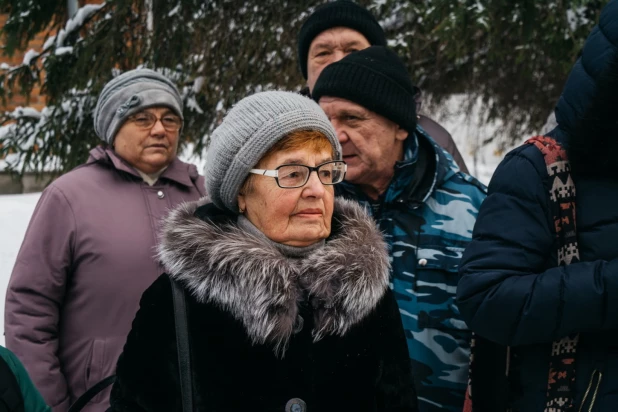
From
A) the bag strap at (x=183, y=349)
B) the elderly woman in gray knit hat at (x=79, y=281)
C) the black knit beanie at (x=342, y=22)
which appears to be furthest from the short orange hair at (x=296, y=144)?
the black knit beanie at (x=342, y=22)

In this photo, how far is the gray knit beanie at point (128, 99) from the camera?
2.94m

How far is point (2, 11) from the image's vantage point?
5.13m

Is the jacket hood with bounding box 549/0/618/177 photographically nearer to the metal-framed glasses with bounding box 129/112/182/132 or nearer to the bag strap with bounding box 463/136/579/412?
the bag strap with bounding box 463/136/579/412

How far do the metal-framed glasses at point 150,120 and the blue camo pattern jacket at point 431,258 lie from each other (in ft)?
3.35

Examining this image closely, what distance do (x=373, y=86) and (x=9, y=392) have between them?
1521 millimetres

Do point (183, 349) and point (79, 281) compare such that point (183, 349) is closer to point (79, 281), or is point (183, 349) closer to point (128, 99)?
point (79, 281)

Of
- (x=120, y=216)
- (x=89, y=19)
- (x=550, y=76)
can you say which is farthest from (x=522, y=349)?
(x=89, y=19)

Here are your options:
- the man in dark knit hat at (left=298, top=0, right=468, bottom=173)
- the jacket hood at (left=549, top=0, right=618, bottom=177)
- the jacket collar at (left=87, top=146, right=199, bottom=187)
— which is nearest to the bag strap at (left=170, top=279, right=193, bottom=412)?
the jacket hood at (left=549, top=0, right=618, bottom=177)

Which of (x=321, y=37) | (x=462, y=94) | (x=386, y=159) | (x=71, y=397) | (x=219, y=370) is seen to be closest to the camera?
(x=219, y=370)

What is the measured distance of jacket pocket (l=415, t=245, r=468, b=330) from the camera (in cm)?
234

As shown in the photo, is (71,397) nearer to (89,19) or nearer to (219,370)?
(219,370)

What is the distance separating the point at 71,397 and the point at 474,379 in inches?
62.5

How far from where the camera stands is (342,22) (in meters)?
3.28

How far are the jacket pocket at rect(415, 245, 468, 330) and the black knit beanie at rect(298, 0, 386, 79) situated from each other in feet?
4.45
